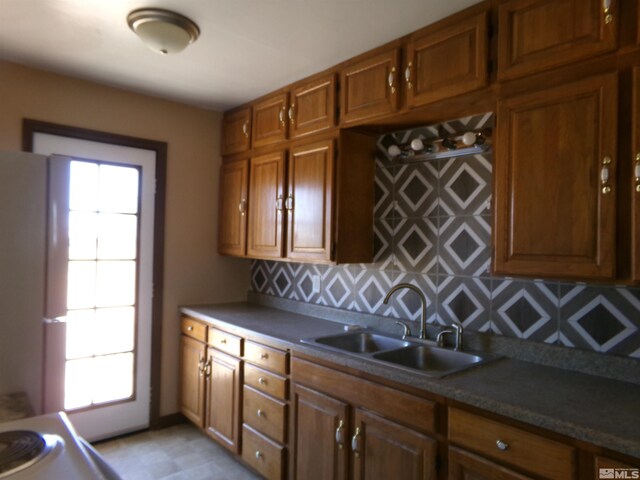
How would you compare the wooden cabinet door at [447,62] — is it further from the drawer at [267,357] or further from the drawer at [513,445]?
the drawer at [267,357]

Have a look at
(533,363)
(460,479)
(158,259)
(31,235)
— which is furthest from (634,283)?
(158,259)

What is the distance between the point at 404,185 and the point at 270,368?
124 centimetres

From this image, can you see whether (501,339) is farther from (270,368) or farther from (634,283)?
(270,368)

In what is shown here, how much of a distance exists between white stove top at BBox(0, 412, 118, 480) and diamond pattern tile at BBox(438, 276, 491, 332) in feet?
5.35

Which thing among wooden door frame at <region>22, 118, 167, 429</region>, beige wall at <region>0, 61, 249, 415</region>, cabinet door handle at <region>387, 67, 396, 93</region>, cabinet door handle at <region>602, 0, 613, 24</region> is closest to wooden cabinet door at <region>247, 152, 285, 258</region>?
beige wall at <region>0, 61, 249, 415</region>

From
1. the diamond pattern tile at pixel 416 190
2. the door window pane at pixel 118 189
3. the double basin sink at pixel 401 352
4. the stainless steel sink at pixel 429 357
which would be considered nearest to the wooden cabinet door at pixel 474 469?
the double basin sink at pixel 401 352

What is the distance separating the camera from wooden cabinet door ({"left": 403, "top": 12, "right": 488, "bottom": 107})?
1722 mm

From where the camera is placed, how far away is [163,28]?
1.92m

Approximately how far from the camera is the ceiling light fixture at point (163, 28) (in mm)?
1874

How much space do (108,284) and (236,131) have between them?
4.61 ft

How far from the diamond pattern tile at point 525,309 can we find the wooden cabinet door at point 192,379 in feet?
6.18

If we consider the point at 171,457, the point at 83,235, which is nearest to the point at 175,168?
the point at 83,235

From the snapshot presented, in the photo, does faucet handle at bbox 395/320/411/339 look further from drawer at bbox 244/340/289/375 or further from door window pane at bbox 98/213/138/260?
door window pane at bbox 98/213/138/260

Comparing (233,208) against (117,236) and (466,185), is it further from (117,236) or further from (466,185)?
(466,185)
